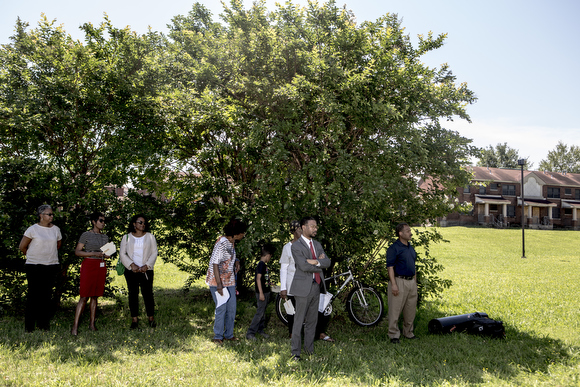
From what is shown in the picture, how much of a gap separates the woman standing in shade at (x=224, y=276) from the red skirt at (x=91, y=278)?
6.22ft

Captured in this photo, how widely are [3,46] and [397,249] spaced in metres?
8.67

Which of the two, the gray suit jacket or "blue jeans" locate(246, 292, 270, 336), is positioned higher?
the gray suit jacket

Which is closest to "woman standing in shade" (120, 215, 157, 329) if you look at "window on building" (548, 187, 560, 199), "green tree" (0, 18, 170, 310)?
"green tree" (0, 18, 170, 310)

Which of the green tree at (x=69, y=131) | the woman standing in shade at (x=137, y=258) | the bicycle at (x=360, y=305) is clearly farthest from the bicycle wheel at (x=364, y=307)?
the green tree at (x=69, y=131)

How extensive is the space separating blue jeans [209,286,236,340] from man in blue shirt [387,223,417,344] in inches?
97.1

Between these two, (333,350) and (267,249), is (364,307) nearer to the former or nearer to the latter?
(333,350)

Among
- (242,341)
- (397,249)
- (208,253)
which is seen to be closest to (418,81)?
(397,249)

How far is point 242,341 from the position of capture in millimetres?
6219

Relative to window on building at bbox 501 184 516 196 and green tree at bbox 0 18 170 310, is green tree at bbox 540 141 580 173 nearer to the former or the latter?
window on building at bbox 501 184 516 196

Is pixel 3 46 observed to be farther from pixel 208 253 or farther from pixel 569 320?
pixel 569 320

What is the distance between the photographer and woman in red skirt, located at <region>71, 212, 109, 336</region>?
650 cm

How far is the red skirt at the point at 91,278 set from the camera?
6.51 meters

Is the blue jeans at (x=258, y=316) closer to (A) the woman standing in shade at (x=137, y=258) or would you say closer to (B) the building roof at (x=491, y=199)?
(A) the woman standing in shade at (x=137, y=258)

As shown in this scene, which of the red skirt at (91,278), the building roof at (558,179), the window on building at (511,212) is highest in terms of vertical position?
the building roof at (558,179)
